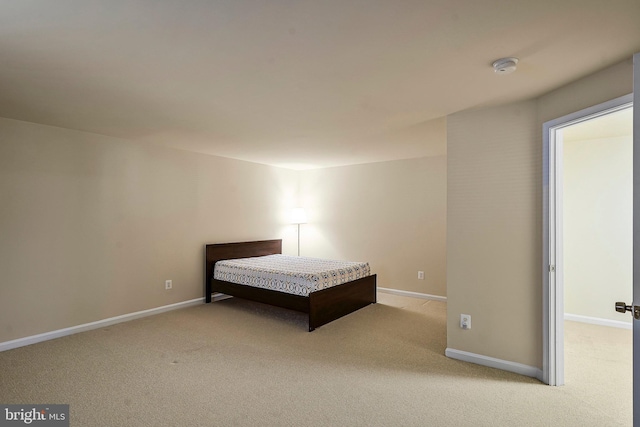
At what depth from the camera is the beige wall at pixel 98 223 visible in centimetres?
337

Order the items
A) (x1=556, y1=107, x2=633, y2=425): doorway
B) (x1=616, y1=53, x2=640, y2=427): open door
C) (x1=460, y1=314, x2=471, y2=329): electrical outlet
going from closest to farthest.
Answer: (x1=616, y1=53, x2=640, y2=427): open door, (x1=460, y1=314, x2=471, y2=329): electrical outlet, (x1=556, y1=107, x2=633, y2=425): doorway

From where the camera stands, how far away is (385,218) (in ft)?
18.9

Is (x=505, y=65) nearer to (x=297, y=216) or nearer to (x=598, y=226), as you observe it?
(x=598, y=226)

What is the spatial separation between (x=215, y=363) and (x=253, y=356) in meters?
0.34

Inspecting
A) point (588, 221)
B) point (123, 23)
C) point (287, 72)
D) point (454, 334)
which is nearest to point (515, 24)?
point (287, 72)

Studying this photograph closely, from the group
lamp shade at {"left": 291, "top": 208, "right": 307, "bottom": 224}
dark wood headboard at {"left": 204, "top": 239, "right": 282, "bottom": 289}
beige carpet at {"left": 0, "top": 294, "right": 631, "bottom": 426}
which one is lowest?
beige carpet at {"left": 0, "top": 294, "right": 631, "bottom": 426}

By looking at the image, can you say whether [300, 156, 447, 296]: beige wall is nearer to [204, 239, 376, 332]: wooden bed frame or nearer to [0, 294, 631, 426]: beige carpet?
[204, 239, 376, 332]: wooden bed frame

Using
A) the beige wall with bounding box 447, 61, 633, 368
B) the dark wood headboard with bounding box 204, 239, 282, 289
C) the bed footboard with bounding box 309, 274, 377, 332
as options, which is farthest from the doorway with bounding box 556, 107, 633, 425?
the dark wood headboard with bounding box 204, 239, 282, 289

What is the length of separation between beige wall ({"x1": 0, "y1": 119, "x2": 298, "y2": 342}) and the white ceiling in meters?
0.51

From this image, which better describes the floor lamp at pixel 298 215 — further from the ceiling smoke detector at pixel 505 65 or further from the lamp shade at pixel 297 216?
the ceiling smoke detector at pixel 505 65

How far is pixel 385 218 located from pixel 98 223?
13.1ft

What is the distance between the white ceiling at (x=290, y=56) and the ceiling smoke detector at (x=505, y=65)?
0.17 feet

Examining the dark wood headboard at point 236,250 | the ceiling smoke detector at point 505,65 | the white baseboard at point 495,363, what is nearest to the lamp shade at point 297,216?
the dark wood headboard at point 236,250

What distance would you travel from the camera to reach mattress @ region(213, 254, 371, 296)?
4047 mm
